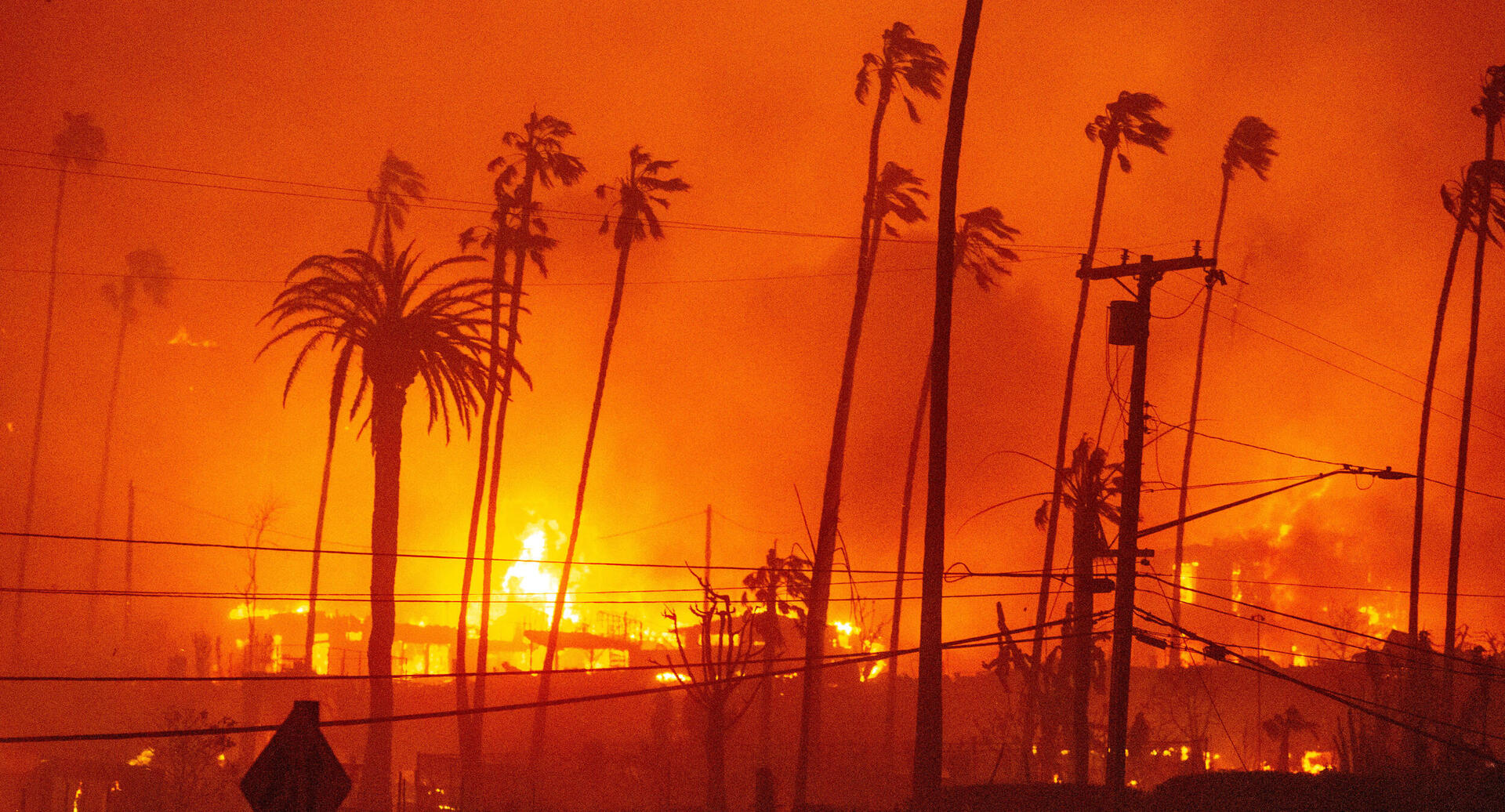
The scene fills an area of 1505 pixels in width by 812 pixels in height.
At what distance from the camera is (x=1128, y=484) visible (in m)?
24.8

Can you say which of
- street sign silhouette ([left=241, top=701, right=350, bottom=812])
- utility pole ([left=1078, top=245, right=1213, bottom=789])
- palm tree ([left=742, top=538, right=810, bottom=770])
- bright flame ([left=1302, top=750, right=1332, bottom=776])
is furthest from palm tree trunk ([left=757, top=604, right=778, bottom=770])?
street sign silhouette ([left=241, top=701, right=350, bottom=812])

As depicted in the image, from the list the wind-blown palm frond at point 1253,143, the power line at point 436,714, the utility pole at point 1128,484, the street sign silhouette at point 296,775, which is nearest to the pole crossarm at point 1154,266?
the utility pole at point 1128,484

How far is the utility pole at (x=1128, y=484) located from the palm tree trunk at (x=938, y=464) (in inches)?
121

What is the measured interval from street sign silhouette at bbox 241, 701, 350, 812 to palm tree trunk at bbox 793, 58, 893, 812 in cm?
2546

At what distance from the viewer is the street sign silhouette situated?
1216 cm

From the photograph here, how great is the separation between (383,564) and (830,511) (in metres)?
13.8

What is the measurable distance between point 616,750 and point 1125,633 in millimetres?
34877

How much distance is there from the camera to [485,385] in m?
43.7

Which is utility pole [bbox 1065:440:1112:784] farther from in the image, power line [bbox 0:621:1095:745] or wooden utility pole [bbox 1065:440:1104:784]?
power line [bbox 0:621:1095:745]

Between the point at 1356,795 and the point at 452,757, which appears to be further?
the point at 452,757

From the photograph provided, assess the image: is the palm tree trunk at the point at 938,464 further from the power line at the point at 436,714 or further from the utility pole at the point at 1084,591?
the utility pole at the point at 1084,591

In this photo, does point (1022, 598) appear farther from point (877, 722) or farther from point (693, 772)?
point (693, 772)

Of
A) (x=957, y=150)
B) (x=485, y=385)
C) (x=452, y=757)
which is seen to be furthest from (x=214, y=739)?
(x=957, y=150)

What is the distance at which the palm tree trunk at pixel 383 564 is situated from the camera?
39.6m
